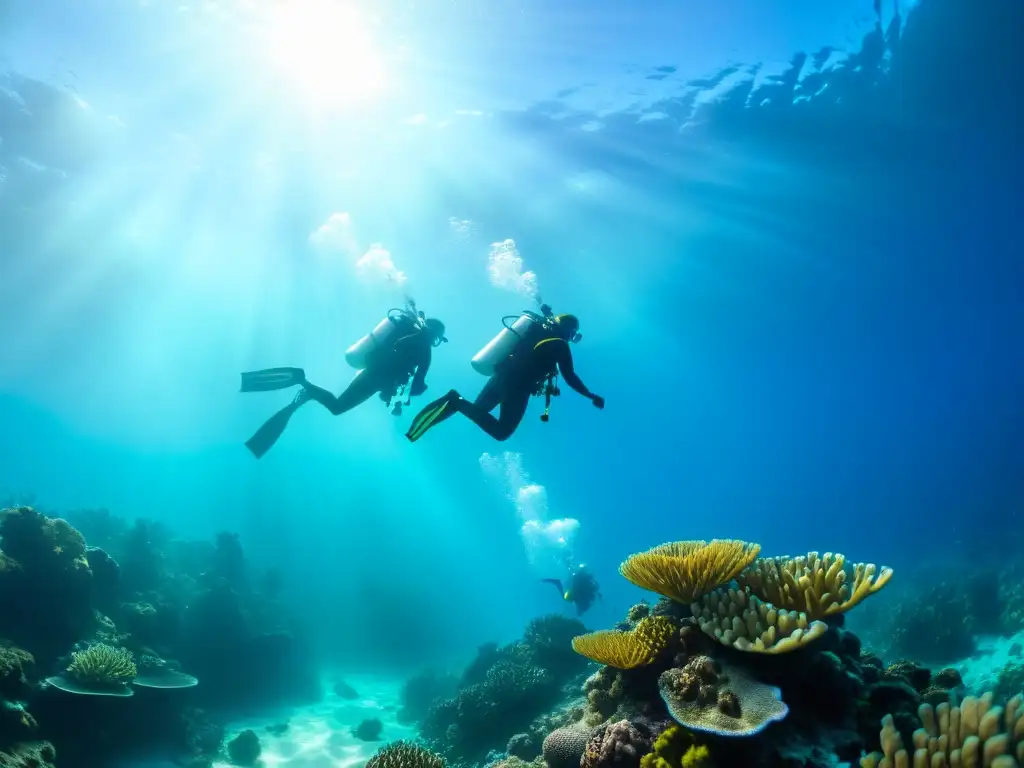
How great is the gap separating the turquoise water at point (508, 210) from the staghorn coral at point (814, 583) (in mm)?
21637

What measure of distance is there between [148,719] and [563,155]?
26.2 metres

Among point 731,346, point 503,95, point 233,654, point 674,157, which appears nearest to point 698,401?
point 731,346

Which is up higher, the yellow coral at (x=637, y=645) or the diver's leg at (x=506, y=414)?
the diver's leg at (x=506, y=414)

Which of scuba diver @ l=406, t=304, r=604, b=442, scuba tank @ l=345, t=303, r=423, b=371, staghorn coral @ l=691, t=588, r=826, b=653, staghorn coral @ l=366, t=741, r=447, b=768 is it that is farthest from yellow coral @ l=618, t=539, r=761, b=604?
scuba tank @ l=345, t=303, r=423, b=371

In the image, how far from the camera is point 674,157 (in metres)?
24.9

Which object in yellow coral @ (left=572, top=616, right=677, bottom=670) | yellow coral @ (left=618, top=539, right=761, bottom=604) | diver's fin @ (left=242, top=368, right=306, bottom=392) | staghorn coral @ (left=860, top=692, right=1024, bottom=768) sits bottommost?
staghorn coral @ (left=860, top=692, right=1024, bottom=768)

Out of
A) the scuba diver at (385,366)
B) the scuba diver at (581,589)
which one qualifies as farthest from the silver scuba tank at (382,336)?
the scuba diver at (581,589)

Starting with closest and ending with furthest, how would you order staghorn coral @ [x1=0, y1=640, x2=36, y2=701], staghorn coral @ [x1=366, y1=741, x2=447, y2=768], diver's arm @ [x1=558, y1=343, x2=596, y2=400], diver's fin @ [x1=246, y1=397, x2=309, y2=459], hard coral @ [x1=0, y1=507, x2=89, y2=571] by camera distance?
staghorn coral @ [x1=366, y1=741, x2=447, y2=768]
staghorn coral @ [x1=0, y1=640, x2=36, y2=701]
diver's arm @ [x1=558, y1=343, x2=596, y2=400]
hard coral @ [x1=0, y1=507, x2=89, y2=571]
diver's fin @ [x1=246, y1=397, x2=309, y2=459]

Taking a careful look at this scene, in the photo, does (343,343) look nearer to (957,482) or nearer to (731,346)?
(731,346)

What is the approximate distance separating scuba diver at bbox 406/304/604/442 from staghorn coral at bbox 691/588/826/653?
3.96 meters

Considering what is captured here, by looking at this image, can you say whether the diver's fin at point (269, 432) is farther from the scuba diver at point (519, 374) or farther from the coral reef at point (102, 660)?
the coral reef at point (102, 660)

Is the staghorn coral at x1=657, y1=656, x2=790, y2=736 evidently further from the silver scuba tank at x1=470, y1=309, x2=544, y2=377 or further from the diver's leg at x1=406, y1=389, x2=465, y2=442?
the silver scuba tank at x1=470, y1=309, x2=544, y2=377

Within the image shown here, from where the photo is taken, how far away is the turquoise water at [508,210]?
2086 cm

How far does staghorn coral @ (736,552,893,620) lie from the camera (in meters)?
3.71
